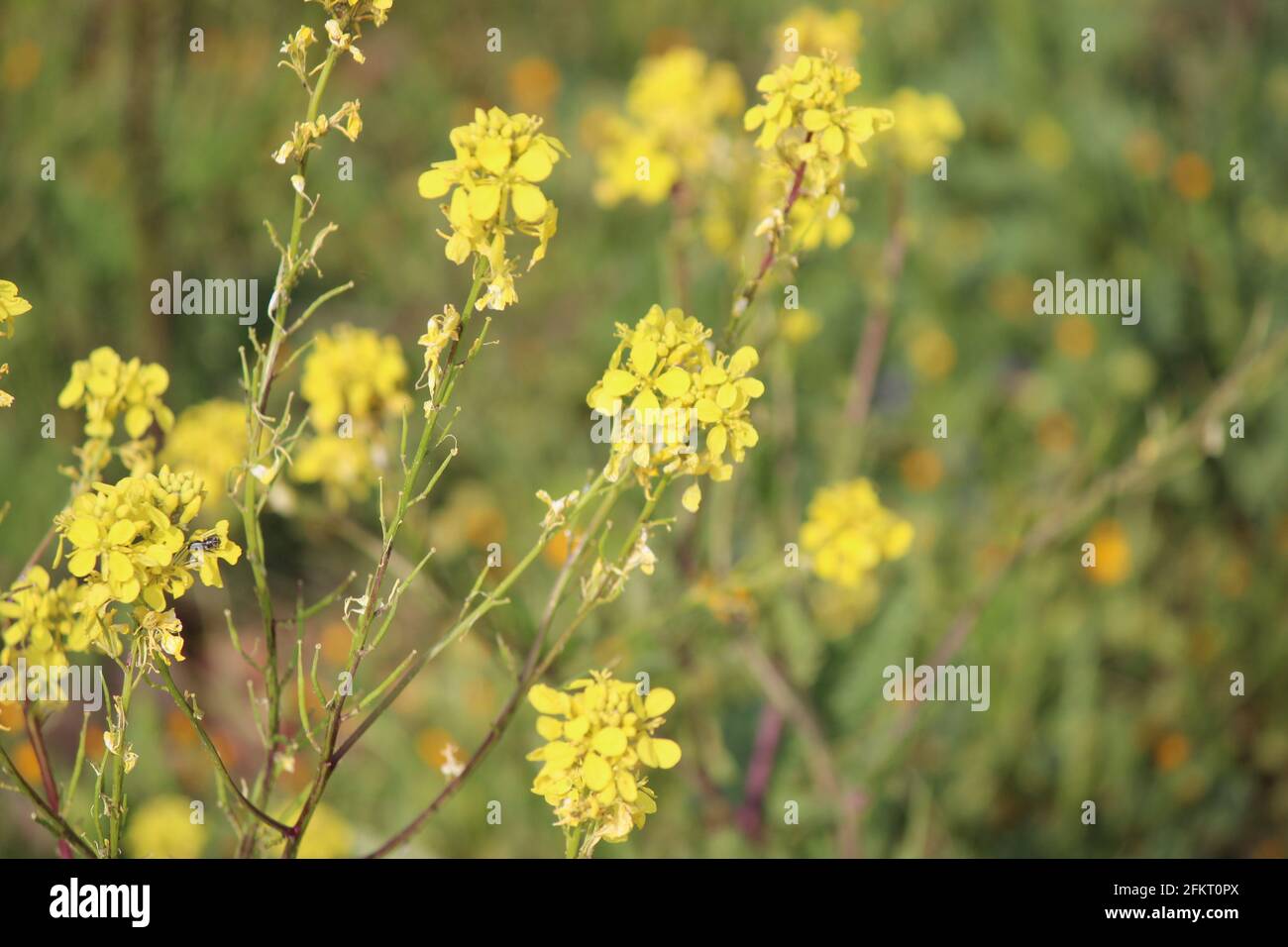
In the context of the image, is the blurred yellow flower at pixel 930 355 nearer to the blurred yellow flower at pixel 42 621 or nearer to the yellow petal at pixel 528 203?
the yellow petal at pixel 528 203

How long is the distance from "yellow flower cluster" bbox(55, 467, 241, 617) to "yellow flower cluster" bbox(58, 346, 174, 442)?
258 millimetres

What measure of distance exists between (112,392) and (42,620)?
28 cm

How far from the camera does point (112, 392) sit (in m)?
1.35

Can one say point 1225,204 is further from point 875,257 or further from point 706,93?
point 706,93

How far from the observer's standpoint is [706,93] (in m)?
2.09

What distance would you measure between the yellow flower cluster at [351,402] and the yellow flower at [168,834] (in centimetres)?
71

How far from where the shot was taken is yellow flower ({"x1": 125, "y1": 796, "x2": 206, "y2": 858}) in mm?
2082

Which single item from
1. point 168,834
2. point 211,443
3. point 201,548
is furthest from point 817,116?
point 168,834

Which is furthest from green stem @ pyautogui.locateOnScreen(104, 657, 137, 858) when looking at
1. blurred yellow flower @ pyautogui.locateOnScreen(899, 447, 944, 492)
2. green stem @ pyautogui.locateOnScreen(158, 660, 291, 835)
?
blurred yellow flower @ pyautogui.locateOnScreen(899, 447, 944, 492)

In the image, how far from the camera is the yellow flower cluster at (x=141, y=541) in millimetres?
1035

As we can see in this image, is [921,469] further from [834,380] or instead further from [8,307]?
[8,307]
